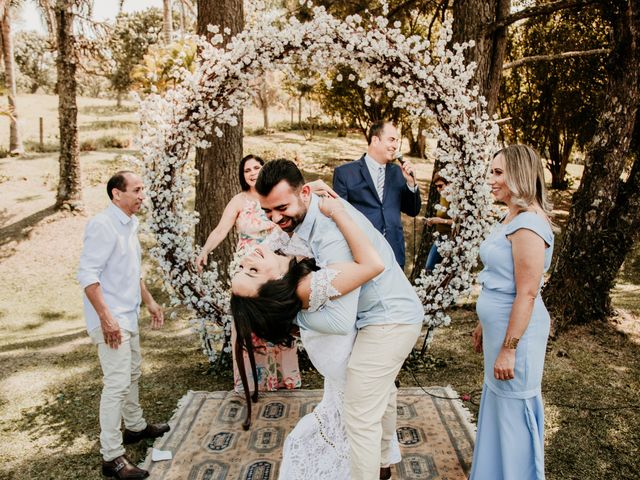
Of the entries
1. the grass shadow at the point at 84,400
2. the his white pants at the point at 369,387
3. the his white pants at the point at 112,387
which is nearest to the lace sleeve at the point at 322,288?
the his white pants at the point at 369,387

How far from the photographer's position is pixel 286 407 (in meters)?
4.46

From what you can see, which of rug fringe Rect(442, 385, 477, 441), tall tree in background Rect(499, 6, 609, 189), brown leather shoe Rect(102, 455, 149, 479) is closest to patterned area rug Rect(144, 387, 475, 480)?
rug fringe Rect(442, 385, 477, 441)

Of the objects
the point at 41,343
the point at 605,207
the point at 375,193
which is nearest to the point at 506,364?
the point at 375,193

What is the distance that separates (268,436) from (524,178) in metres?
2.78

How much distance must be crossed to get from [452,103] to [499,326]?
2.58 metres

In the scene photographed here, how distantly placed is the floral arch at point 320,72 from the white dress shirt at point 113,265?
3.55 ft

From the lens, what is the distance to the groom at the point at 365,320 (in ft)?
8.63

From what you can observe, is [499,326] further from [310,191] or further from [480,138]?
[480,138]

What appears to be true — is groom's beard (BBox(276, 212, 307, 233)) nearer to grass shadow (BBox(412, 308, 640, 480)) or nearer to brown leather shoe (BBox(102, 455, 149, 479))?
brown leather shoe (BBox(102, 455, 149, 479))

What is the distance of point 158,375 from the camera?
17.5 feet

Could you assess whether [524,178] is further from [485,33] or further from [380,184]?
[485,33]

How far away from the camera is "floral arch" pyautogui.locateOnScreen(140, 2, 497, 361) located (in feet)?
15.0

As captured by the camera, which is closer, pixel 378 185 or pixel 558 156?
pixel 378 185

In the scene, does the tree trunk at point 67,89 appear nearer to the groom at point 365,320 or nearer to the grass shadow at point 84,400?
the grass shadow at point 84,400
